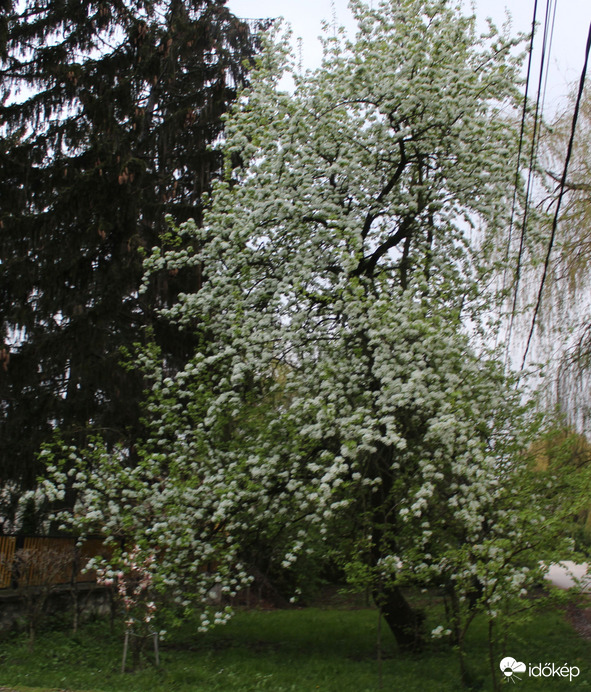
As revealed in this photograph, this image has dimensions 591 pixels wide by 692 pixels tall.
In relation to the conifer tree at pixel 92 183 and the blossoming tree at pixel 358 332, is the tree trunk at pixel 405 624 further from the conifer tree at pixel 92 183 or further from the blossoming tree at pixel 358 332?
the conifer tree at pixel 92 183

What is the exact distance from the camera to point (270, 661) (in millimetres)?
9805

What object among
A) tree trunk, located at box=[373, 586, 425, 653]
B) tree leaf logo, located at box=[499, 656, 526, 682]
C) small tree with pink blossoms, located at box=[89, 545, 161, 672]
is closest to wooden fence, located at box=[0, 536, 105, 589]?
small tree with pink blossoms, located at box=[89, 545, 161, 672]

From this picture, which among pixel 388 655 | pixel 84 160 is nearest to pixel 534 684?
Answer: pixel 388 655

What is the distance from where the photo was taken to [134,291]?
14.4 metres

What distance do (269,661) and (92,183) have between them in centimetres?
913

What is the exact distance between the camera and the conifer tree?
12.9m

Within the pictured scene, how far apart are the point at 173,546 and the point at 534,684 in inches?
184

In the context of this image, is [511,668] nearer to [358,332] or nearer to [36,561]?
[358,332]

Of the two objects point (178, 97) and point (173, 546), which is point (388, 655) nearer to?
point (173, 546)

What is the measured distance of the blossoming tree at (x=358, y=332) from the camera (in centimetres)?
791

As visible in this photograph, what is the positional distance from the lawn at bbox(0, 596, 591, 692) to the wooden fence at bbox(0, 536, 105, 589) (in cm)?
90

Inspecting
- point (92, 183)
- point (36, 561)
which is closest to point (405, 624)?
point (36, 561)


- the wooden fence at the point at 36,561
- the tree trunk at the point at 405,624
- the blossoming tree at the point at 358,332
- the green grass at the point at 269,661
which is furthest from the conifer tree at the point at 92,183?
the tree trunk at the point at 405,624

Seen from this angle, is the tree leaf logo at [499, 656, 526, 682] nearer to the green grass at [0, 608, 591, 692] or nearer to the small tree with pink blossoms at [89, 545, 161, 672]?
the green grass at [0, 608, 591, 692]
